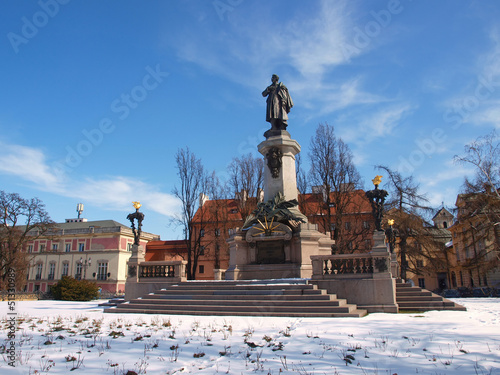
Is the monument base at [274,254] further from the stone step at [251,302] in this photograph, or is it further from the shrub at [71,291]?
the shrub at [71,291]

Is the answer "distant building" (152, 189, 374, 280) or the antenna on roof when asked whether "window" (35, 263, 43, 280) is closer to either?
the antenna on roof

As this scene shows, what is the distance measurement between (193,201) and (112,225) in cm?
3763

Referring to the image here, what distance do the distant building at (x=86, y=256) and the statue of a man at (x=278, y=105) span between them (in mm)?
48472

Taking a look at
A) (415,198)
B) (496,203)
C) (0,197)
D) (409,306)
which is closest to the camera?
(409,306)

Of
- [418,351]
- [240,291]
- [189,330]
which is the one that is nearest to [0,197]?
[240,291]

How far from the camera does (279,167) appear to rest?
2059cm

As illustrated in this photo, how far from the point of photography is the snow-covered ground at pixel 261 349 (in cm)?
557

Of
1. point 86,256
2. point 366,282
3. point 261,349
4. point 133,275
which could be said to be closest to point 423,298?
point 366,282

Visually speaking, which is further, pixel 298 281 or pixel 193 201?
pixel 193 201

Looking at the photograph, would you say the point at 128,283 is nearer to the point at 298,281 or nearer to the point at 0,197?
the point at 298,281

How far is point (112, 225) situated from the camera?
2726 inches

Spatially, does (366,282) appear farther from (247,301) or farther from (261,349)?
(261,349)

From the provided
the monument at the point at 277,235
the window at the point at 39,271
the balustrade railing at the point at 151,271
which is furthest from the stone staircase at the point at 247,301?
the window at the point at 39,271

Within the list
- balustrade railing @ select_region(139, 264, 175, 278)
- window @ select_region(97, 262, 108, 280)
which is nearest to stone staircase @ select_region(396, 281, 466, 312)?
balustrade railing @ select_region(139, 264, 175, 278)
